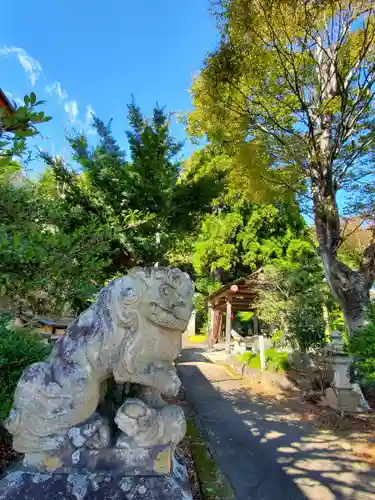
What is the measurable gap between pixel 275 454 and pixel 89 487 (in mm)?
3955

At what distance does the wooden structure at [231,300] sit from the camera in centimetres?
1250

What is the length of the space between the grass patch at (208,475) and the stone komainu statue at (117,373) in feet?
6.61

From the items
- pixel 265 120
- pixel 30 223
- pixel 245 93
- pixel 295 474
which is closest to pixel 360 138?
pixel 265 120

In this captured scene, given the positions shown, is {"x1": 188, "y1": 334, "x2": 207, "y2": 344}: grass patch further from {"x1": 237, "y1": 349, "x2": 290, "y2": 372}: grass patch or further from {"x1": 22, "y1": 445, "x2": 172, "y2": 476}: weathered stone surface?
{"x1": 22, "y1": 445, "x2": 172, "y2": 476}: weathered stone surface

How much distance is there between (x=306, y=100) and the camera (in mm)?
7094

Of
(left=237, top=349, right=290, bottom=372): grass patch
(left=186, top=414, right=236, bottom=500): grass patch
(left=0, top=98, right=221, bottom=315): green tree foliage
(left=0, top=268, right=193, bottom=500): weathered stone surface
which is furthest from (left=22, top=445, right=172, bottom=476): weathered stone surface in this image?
(left=237, top=349, right=290, bottom=372): grass patch

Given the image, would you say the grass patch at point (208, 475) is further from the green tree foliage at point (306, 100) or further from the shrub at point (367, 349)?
the green tree foliage at point (306, 100)

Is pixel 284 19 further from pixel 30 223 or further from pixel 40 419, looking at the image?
pixel 40 419

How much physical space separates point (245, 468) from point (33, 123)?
4327 mm

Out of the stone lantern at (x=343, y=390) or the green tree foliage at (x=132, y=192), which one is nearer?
the green tree foliage at (x=132, y=192)

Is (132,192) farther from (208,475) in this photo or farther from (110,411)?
(110,411)

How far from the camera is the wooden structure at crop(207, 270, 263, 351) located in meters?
12.5

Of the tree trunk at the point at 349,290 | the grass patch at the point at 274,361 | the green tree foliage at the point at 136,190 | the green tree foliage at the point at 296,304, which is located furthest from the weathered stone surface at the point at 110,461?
the grass patch at the point at 274,361

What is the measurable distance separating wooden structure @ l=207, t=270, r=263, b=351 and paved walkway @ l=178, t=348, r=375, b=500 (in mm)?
5556
